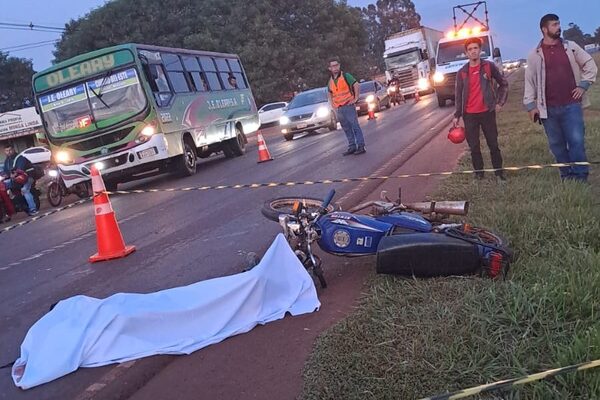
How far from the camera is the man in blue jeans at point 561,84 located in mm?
6527

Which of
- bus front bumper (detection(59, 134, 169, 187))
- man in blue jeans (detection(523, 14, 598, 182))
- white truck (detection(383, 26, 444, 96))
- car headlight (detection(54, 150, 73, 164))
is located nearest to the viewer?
man in blue jeans (detection(523, 14, 598, 182))

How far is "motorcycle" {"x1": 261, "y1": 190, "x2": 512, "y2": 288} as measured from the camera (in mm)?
4129

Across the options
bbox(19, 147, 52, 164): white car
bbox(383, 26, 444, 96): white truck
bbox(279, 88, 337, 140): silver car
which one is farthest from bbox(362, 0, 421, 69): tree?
bbox(279, 88, 337, 140): silver car

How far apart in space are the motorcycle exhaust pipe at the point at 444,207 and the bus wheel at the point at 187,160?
1080 cm

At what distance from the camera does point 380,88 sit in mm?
32688

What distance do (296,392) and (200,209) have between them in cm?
655

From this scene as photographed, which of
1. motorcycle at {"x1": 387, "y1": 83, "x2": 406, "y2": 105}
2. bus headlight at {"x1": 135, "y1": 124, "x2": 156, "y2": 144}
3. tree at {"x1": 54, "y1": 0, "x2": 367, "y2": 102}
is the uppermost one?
tree at {"x1": 54, "y1": 0, "x2": 367, "y2": 102}

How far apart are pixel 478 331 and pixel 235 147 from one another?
16.9m

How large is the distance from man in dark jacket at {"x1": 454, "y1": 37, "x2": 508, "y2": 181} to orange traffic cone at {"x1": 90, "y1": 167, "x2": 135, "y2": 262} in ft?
13.9

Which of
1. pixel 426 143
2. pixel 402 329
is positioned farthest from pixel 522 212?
pixel 426 143

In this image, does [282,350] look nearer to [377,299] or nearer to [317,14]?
[377,299]

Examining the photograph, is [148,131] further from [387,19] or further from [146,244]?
[387,19]

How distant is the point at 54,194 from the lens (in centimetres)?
1516

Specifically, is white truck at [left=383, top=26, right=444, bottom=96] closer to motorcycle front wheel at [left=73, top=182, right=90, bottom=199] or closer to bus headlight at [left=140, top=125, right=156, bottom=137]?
motorcycle front wheel at [left=73, top=182, right=90, bottom=199]
